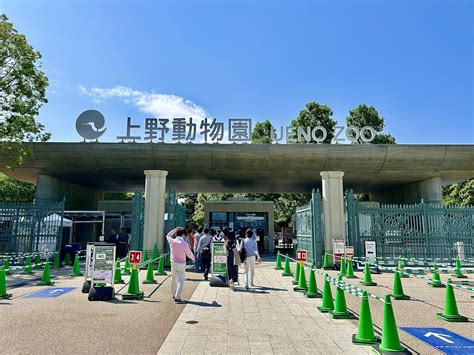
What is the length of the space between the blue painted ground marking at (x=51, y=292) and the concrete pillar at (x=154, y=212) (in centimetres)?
598

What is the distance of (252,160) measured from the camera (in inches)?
704

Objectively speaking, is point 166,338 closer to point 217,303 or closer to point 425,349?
point 217,303

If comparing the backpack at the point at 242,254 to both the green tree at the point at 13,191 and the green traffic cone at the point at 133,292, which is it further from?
the green tree at the point at 13,191

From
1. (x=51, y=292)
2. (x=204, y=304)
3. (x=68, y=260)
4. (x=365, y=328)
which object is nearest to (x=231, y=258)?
(x=204, y=304)

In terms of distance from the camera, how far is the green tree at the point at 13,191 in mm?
37312

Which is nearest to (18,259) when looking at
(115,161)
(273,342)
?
(115,161)

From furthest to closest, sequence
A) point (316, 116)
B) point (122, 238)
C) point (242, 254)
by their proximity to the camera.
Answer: point (316, 116)
point (122, 238)
point (242, 254)

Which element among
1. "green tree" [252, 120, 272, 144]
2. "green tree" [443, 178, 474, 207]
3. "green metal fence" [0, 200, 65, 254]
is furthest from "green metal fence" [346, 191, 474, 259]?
"green tree" [443, 178, 474, 207]

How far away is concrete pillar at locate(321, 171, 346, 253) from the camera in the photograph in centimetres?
1563

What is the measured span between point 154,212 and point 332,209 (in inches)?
329

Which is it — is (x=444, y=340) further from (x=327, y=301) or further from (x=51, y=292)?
(x=51, y=292)

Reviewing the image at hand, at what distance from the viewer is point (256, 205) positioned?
82.4ft

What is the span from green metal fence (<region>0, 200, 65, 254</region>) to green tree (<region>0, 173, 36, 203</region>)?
25595mm

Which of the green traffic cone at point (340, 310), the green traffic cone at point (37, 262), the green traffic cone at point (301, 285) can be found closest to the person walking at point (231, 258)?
the green traffic cone at point (301, 285)
